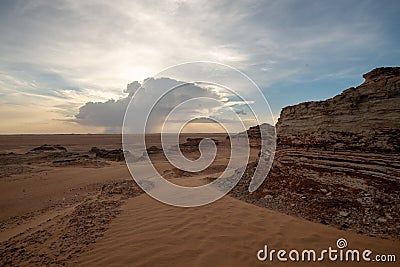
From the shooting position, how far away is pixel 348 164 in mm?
6762

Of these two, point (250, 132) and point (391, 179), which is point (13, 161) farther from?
point (391, 179)

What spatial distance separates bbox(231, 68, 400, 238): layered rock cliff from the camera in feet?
18.3

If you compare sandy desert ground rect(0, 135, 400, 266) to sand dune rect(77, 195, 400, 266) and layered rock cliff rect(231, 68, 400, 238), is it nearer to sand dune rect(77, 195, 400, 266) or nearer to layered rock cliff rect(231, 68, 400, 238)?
sand dune rect(77, 195, 400, 266)

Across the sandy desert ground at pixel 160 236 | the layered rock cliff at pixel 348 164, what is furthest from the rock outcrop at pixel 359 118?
the sandy desert ground at pixel 160 236

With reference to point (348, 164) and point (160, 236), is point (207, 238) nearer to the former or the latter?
point (160, 236)

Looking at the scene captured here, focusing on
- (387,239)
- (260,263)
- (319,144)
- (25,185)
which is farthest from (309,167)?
(25,185)

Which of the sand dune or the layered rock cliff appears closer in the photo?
the sand dune

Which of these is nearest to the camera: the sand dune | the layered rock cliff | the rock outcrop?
the sand dune

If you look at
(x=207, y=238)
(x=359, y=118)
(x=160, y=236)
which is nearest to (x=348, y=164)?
(x=359, y=118)

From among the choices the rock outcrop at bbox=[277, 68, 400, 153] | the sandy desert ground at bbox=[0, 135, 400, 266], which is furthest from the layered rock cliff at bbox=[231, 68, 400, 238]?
the sandy desert ground at bbox=[0, 135, 400, 266]

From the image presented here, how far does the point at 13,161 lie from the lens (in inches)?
717

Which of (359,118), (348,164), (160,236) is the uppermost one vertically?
(359,118)

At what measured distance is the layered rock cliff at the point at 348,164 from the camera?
558cm

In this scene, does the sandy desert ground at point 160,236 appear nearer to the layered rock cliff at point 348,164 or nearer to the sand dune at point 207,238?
the sand dune at point 207,238
